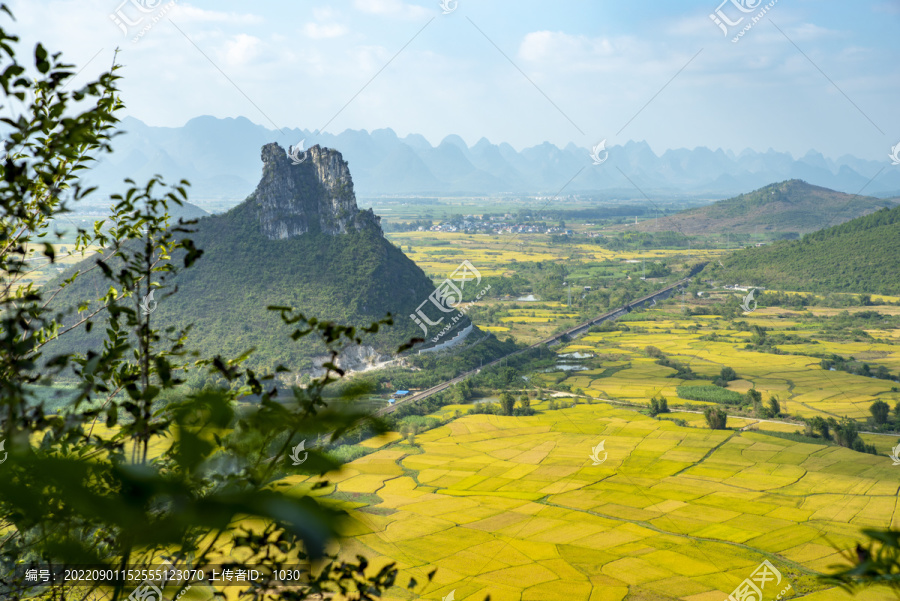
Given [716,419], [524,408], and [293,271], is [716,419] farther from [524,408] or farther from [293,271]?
[293,271]

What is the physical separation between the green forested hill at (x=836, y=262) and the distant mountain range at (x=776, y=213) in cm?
2632

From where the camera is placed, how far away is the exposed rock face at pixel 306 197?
42.7 metres

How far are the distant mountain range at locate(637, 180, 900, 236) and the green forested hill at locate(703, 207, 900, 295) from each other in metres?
26.3

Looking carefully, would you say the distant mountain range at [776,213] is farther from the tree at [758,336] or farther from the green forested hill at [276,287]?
the green forested hill at [276,287]

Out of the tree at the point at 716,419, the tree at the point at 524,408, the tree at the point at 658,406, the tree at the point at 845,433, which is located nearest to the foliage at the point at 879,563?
the tree at the point at 716,419

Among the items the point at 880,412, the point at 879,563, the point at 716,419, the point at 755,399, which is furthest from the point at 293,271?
the point at 879,563

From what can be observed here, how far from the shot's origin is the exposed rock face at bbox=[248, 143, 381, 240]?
42.7 m

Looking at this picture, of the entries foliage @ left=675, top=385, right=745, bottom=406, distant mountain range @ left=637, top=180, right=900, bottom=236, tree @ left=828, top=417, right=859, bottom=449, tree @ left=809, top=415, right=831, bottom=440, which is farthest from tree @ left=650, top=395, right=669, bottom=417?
distant mountain range @ left=637, top=180, right=900, bottom=236

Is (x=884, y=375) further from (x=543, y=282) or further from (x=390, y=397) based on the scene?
(x=543, y=282)

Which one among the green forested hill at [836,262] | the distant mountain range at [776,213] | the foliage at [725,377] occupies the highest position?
the distant mountain range at [776,213]

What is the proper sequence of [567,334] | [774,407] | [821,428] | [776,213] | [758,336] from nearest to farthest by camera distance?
[821,428]
[774,407]
[758,336]
[567,334]
[776,213]

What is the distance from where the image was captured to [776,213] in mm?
104000

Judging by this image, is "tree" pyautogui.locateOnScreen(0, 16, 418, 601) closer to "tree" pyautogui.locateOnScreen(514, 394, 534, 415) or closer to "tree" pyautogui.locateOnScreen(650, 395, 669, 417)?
"tree" pyautogui.locateOnScreen(514, 394, 534, 415)

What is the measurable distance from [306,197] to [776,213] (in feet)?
283
